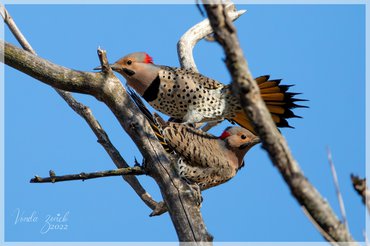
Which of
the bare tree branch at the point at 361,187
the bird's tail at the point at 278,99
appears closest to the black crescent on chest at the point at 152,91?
the bird's tail at the point at 278,99

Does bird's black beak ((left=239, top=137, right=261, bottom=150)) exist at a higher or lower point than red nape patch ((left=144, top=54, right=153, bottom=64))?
lower

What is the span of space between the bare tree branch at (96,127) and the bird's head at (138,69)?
0.50 m

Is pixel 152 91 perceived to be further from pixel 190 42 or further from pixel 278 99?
pixel 190 42

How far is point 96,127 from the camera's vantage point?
5145mm

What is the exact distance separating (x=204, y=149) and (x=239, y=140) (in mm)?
370

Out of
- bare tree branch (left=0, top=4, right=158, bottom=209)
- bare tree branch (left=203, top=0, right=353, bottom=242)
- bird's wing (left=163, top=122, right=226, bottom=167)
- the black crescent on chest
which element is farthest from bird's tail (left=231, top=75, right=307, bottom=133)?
bare tree branch (left=203, top=0, right=353, bottom=242)

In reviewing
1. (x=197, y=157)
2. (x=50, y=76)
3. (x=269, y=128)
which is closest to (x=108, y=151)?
(x=197, y=157)

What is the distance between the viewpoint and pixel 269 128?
7.98 ft

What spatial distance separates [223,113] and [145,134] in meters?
1.40

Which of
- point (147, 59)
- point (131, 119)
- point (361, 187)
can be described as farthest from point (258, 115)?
point (147, 59)

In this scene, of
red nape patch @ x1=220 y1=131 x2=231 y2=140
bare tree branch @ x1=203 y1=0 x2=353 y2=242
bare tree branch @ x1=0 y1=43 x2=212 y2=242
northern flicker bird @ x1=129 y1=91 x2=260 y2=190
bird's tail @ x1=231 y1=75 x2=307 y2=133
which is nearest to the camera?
bare tree branch @ x1=203 y1=0 x2=353 y2=242

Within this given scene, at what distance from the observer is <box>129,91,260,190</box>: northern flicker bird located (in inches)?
199

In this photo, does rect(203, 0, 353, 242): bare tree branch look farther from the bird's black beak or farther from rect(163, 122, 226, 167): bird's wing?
the bird's black beak

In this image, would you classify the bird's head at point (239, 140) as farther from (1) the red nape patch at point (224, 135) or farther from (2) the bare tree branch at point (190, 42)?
(2) the bare tree branch at point (190, 42)
